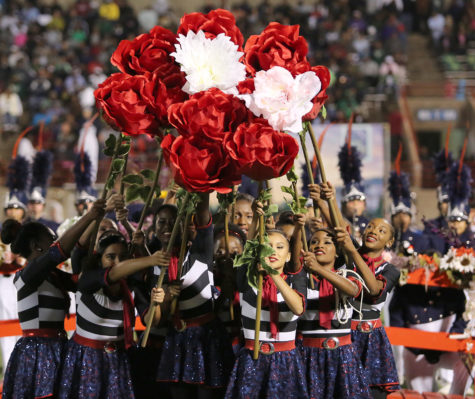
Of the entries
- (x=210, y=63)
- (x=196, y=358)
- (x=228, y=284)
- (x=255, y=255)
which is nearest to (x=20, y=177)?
(x=228, y=284)

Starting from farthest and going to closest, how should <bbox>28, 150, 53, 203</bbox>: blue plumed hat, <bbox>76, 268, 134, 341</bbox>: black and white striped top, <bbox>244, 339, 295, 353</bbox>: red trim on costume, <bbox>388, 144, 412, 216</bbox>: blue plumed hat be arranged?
1. <bbox>28, 150, 53, 203</bbox>: blue plumed hat
2. <bbox>388, 144, 412, 216</bbox>: blue plumed hat
3. <bbox>76, 268, 134, 341</bbox>: black and white striped top
4. <bbox>244, 339, 295, 353</bbox>: red trim on costume

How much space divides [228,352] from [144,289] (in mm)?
605

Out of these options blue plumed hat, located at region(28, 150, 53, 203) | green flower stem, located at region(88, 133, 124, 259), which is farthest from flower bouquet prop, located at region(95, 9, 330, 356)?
blue plumed hat, located at region(28, 150, 53, 203)

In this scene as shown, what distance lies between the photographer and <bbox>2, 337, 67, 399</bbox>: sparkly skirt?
407cm

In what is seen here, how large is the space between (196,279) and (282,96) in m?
1.27

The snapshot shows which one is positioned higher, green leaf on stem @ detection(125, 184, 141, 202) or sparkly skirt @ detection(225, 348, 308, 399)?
green leaf on stem @ detection(125, 184, 141, 202)

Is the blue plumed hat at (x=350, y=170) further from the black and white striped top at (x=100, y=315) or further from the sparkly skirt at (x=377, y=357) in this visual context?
the black and white striped top at (x=100, y=315)

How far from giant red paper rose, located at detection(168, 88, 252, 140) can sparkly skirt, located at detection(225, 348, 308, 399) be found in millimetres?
1180

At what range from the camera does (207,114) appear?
3182 mm

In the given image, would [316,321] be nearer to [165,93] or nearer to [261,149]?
[261,149]

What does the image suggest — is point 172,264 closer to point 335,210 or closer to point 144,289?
point 144,289

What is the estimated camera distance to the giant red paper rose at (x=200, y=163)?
10.4 feet

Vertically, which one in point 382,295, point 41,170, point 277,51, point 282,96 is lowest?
point 382,295

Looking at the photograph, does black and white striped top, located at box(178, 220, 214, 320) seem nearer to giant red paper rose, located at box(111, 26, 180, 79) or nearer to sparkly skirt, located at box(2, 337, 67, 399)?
sparkly skirt, located at box(2, 337, 67, 399)
